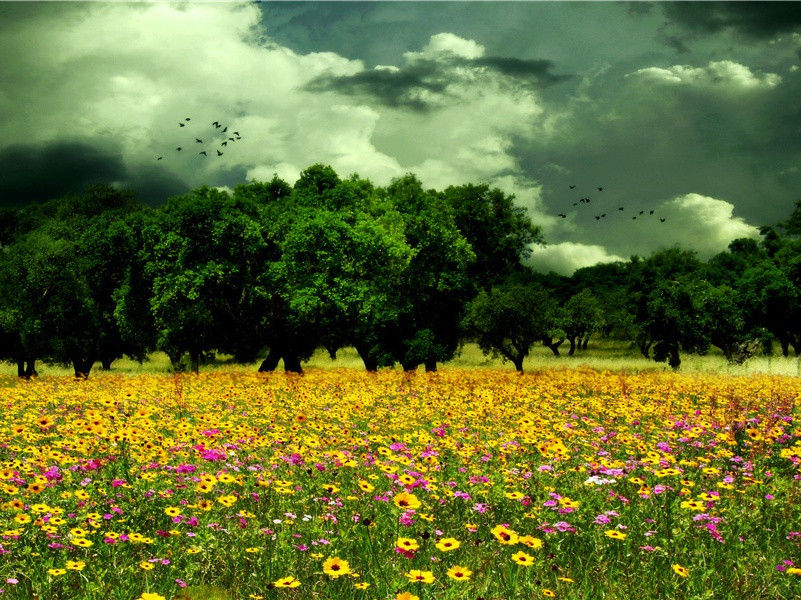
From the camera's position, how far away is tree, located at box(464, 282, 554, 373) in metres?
32.5

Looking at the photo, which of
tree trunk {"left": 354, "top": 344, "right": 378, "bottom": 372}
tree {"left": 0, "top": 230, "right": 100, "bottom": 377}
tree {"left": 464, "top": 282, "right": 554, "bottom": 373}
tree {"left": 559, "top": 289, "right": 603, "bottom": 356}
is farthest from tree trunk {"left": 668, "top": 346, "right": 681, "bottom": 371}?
tree {"left": 0, "top": 230, "right": 100, "bottom": 377}

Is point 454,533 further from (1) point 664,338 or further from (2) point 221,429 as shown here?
(1) point 664,338

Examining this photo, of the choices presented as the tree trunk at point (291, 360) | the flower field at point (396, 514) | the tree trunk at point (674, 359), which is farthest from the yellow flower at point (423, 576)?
the tree trunk at point (674, 359)

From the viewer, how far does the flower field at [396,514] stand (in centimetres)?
396

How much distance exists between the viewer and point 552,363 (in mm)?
45469

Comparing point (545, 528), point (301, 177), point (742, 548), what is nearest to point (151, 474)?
point (545, 528)

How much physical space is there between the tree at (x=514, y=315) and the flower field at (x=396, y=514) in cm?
2296

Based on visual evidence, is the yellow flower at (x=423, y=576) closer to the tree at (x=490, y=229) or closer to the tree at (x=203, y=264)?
the tree at (x=203, y=264)

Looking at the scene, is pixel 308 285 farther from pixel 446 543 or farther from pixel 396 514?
pixel 446 543

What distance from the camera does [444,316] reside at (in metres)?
36.9

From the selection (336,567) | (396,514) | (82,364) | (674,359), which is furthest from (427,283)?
(336,567)

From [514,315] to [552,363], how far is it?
557 inches

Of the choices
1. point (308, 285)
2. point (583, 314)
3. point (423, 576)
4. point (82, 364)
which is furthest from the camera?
point (583, 314)

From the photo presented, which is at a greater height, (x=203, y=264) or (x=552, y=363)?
(x=203, y=264)
